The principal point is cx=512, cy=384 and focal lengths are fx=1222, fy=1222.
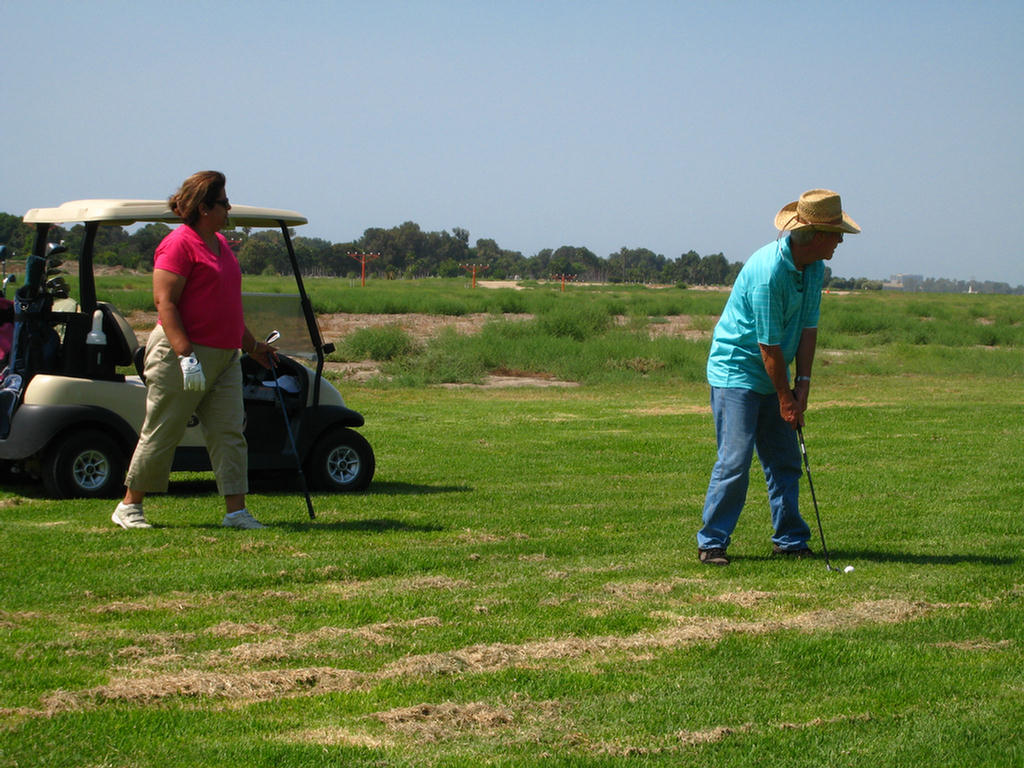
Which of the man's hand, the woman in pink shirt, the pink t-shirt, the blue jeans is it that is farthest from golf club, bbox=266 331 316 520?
the man's hand

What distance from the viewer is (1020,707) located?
3.97 metres

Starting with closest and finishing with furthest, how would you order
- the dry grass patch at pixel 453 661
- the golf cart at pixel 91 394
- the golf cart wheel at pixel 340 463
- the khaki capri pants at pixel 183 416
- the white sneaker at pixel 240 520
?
the dry grass patch at pixel 453 661
the khaki capri pants at pixel 183 416
the white sneaker at pixel 240 520
the golf cart at pixel 91 394
the golf cart wheel at pixel 340 463

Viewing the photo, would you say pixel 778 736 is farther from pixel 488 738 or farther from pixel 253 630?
pixel 253 630

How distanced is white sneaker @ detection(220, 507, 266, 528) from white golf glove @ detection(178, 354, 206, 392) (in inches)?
32.4

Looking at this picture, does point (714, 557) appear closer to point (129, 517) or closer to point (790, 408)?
point (790, 408)

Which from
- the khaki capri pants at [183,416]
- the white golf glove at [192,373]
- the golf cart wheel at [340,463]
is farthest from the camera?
the golf cart wheel at [340,463]

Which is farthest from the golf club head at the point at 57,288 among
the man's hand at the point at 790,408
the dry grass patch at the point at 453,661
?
the man's hand at the point at 790,408

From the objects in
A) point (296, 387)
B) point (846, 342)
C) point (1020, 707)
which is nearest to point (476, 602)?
point (1020, 707)

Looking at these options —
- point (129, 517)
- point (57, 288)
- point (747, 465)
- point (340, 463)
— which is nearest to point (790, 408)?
point (747, 465)

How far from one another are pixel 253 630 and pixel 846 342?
107 feet

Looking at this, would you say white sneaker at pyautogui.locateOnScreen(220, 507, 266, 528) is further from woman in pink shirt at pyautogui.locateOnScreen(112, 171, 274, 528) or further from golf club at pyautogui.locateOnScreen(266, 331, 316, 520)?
golf club at pyautogui.locateOnScreen(266, 331, 316, 520)

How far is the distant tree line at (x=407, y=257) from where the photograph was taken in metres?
8.66

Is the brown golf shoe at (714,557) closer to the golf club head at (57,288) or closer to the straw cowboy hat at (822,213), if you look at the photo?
the straw cowboy hat at (822,213)

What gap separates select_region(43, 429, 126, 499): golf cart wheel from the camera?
8000 millimetres
